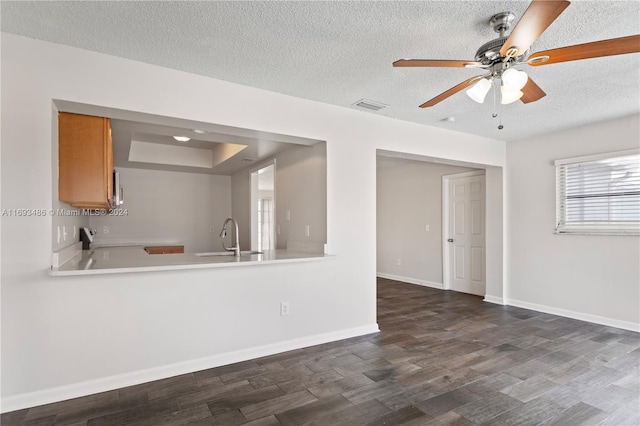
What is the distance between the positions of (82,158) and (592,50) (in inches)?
132

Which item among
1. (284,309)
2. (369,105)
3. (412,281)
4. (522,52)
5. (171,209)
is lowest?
(412,281)

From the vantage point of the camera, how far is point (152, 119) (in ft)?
9.42

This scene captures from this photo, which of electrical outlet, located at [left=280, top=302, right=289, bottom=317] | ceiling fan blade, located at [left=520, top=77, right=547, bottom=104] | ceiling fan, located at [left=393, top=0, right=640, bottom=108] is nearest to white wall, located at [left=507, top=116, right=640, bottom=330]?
ceiling fan blade, located at [left=520, top=77, right=547, bottom=104]

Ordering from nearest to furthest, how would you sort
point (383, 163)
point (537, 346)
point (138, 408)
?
point (138, 408), point (537, 346), point (383, 163)

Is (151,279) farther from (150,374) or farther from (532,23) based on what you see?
(532,23)

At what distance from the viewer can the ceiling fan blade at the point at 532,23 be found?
142 centimetres

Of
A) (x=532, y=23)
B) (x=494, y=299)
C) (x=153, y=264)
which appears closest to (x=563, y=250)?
(x=494, y=299)

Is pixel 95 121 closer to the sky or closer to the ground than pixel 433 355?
closer to the sky

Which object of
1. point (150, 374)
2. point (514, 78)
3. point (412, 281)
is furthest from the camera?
point (412, 281)

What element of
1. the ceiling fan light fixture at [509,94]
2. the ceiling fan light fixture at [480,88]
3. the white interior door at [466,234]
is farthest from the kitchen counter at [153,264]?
the white interior door at [466,234]

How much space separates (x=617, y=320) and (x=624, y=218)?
1.17 m

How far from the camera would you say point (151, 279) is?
2.77 metres

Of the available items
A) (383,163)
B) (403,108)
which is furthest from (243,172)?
(403,108)

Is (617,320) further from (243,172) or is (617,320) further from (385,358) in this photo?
(243,172)
